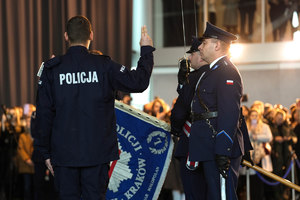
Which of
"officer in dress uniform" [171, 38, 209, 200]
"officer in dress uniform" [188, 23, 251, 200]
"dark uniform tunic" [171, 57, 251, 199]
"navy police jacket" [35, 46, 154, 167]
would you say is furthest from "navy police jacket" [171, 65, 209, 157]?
"navy police jacket" [35, 46, 154, 167]

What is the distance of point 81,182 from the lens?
10.5 ft

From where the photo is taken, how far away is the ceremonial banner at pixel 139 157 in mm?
4527

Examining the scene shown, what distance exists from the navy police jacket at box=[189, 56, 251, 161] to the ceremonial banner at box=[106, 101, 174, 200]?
2.79 ft

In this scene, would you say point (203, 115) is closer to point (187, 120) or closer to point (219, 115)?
point (219, 115)

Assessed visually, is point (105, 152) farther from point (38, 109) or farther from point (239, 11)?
point (239, 11)

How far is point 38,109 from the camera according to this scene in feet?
10.6

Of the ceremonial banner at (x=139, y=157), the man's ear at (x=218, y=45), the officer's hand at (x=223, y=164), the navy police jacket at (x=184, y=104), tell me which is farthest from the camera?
the ceremonial banner at (x=139, y=157)

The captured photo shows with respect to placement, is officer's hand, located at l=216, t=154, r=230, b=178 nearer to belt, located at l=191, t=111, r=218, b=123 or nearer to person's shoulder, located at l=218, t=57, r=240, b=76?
belt, located at l=191, t=111, r=218, b=123

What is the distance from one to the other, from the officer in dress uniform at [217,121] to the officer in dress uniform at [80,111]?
2.04 ft

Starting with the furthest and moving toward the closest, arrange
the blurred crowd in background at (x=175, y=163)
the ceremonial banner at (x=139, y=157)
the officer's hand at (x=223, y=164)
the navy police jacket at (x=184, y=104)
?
the blurred crowd in background at (x=175, y=163)
the ceremonial banner at (x=139, y=157)
the navy police jacket at (x=184, y=104)
the officer's hand at (x=223, y=164)

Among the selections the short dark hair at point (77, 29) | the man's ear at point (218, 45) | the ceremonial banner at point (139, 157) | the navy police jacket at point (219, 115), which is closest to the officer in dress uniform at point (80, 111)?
the short dark hair at point (77, 29)

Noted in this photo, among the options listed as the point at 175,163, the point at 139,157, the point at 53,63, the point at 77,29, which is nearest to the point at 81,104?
the point at 53,63

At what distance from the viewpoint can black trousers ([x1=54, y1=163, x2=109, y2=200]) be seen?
3.15 meters

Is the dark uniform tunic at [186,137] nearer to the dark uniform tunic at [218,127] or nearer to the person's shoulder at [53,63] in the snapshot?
the dark uniform tunic at [218,127]
